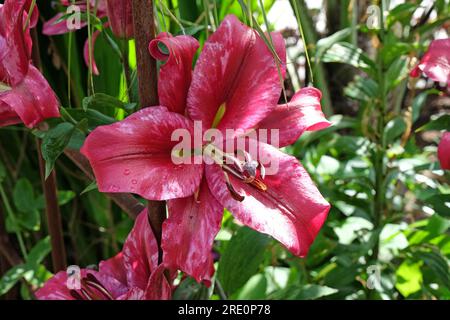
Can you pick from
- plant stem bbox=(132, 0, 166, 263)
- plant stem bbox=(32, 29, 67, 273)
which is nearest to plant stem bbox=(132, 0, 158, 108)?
plant stem bbox=(132, 0, 166, 263)

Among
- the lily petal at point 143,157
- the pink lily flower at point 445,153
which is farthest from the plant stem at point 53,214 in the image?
the pink lily flower at point 445,153

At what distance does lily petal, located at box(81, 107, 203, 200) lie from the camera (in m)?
0.36

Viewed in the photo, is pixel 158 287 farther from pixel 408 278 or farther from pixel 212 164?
pixel 408 278

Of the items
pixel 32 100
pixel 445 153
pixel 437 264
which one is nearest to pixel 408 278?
pixel 437 264

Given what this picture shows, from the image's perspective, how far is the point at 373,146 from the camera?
84 centimetres

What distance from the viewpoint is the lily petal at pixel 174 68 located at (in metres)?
0.38

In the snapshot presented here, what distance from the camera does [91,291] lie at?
1.47 ft

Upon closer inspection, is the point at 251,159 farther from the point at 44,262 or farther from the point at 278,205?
the point at 44,262

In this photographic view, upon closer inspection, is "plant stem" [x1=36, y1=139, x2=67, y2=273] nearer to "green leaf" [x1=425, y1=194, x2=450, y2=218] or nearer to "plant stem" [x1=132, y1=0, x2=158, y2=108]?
"plant stem" [x1=132, y1=0, x2=158, y2=108]

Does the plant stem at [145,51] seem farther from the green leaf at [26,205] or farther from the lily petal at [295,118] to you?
the green leaf at [26,205]

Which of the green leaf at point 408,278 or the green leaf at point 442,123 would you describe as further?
the green leaf at point 408,278

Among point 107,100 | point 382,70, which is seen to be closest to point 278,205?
point 107,100

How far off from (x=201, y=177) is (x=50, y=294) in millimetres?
149
